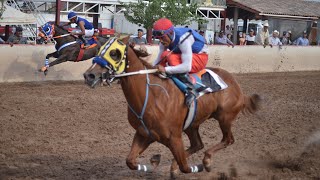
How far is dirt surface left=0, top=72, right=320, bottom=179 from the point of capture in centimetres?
779

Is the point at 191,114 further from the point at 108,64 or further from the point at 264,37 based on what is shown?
the point at 264,37

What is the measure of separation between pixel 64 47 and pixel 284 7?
2505cm

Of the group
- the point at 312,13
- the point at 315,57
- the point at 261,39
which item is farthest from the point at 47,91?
the point at 312,13

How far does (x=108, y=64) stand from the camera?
608cm

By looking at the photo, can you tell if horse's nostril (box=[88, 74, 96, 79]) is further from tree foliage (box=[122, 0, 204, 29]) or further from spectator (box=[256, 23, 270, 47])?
spectator (box=[256, 23, 270, 47])

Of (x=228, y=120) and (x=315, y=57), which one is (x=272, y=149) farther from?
(x=315, y=57)

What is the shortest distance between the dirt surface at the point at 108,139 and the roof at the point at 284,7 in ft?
67.0

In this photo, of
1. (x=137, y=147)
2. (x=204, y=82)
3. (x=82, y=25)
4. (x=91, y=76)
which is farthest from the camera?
(x=82, y=25)

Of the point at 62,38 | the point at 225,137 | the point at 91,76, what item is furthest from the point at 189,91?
the point at 62,38

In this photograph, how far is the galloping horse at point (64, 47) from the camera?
16.0 m

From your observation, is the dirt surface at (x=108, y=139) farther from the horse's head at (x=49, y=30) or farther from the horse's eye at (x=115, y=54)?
the horse's eye at (x=115, y=54)

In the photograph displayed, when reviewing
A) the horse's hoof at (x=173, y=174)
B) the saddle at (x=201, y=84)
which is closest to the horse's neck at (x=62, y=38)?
the saddle at (x=201, y=84)

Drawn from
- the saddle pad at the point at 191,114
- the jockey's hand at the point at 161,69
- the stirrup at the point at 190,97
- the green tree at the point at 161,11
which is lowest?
the saddle pad at the point at 191,114

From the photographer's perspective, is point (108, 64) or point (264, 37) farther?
point (264, 37)
